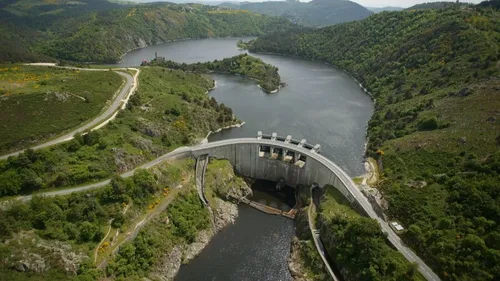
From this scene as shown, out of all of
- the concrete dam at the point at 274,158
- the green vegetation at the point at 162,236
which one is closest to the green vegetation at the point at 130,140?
the concrete dam at the point at 274,158

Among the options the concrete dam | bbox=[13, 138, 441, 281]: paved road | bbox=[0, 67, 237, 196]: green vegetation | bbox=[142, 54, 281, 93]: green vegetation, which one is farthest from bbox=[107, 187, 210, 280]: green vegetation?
bbox=[142, 54, 281, 93]: green vegetation

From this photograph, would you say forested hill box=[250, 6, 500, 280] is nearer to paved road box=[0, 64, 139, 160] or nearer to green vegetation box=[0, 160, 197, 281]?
green vegetation box=[0, 160, 197, 281]

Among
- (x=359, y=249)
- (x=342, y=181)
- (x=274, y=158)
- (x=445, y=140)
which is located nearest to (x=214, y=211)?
(x=274, y=158)

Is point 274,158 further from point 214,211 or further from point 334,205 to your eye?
point 334,205

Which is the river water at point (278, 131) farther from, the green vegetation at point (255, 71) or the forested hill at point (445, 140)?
the forested hill at point (445, 140)

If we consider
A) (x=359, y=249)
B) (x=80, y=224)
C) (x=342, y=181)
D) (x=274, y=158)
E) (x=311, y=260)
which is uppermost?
(x=342, y=181)
